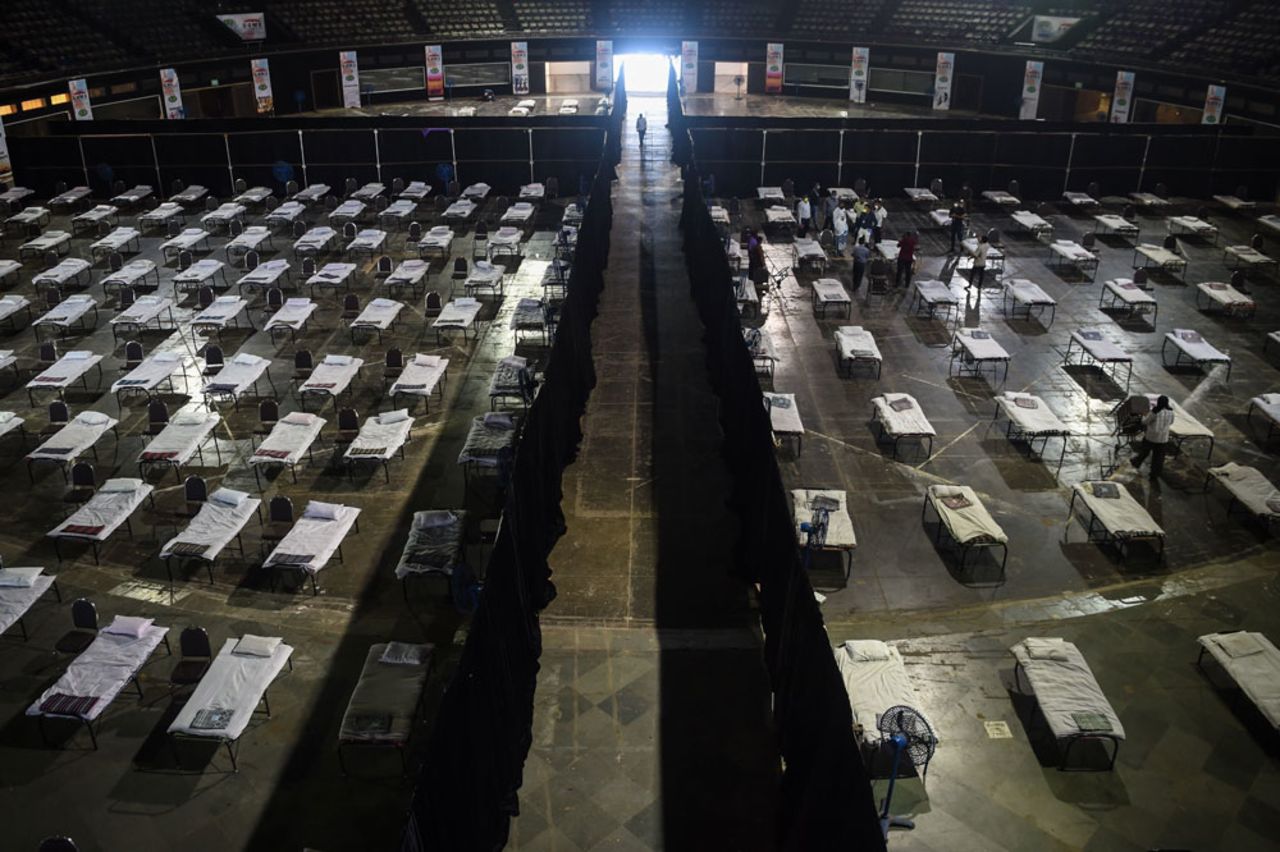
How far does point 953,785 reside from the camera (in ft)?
37.0

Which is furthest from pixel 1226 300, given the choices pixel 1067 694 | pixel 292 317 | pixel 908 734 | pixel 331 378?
pixel 292 317

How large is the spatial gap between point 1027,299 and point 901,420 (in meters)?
7.95

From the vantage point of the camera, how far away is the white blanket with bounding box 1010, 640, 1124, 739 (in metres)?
11.3

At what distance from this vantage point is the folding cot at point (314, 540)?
14.4 metres

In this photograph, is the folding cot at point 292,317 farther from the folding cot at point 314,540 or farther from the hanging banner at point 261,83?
the hanging banner at point 261,83

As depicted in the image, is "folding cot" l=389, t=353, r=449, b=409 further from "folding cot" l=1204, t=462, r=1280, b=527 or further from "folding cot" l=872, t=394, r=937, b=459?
"folding cot" l=1204, t=462, r=1280, b=527

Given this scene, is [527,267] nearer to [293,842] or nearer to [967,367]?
[967,367]

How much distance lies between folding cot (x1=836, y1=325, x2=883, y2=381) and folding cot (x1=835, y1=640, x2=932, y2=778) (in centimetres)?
975

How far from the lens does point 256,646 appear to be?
1261 centimetres

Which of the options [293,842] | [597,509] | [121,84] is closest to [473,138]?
[121,84]

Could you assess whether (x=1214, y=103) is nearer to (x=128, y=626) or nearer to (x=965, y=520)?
A: (x=965, y=520)

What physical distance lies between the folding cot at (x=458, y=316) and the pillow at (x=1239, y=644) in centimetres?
1619

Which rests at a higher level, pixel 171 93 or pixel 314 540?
pixel 171 93

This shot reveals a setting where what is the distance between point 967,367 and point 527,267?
12.9 meters
